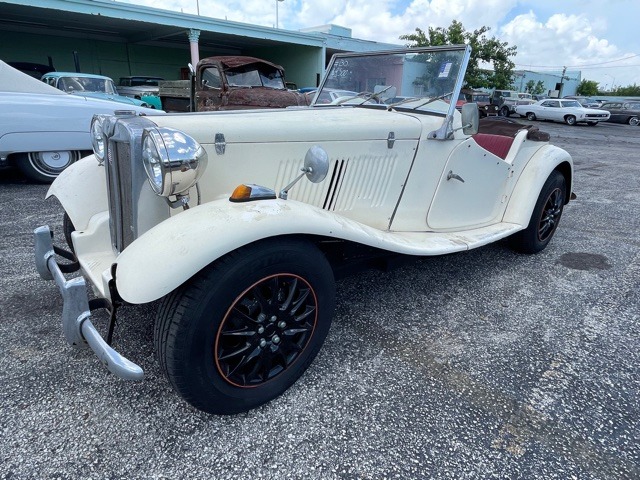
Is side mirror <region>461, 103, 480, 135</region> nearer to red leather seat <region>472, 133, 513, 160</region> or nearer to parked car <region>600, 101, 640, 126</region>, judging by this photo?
red leather seat <region>472, 133, 513, 160</region>

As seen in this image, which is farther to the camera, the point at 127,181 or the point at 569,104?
the point at 569,104

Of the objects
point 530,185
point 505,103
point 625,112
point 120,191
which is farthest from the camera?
point 505,103

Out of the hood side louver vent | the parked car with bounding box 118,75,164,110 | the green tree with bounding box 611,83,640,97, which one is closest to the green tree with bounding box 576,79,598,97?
the green tree with bounding box 611,83,640,97

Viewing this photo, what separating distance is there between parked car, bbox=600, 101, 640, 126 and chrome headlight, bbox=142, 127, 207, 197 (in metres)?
31.1

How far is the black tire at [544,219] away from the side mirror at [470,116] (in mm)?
1402

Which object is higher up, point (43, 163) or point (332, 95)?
point (332, 95)

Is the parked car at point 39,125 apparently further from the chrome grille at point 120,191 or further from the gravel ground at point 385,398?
the chrome grille at point 120,191

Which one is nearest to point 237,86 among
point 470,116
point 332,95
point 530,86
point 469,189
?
point 332,95

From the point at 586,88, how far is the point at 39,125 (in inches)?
2751

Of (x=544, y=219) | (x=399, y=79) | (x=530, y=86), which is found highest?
(x=530, y=86)

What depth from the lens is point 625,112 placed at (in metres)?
25.7

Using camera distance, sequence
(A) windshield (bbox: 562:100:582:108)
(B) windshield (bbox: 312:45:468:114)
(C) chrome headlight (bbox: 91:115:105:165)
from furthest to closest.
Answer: (A) windshield (bbox: 562:100:582:108), (B) windshield (bbox: 312:45:468:114), (C) chrome headlight (bbox: 91:115:105:165)

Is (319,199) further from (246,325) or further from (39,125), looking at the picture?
(39,125)

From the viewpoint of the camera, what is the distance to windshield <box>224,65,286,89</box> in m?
10.8
